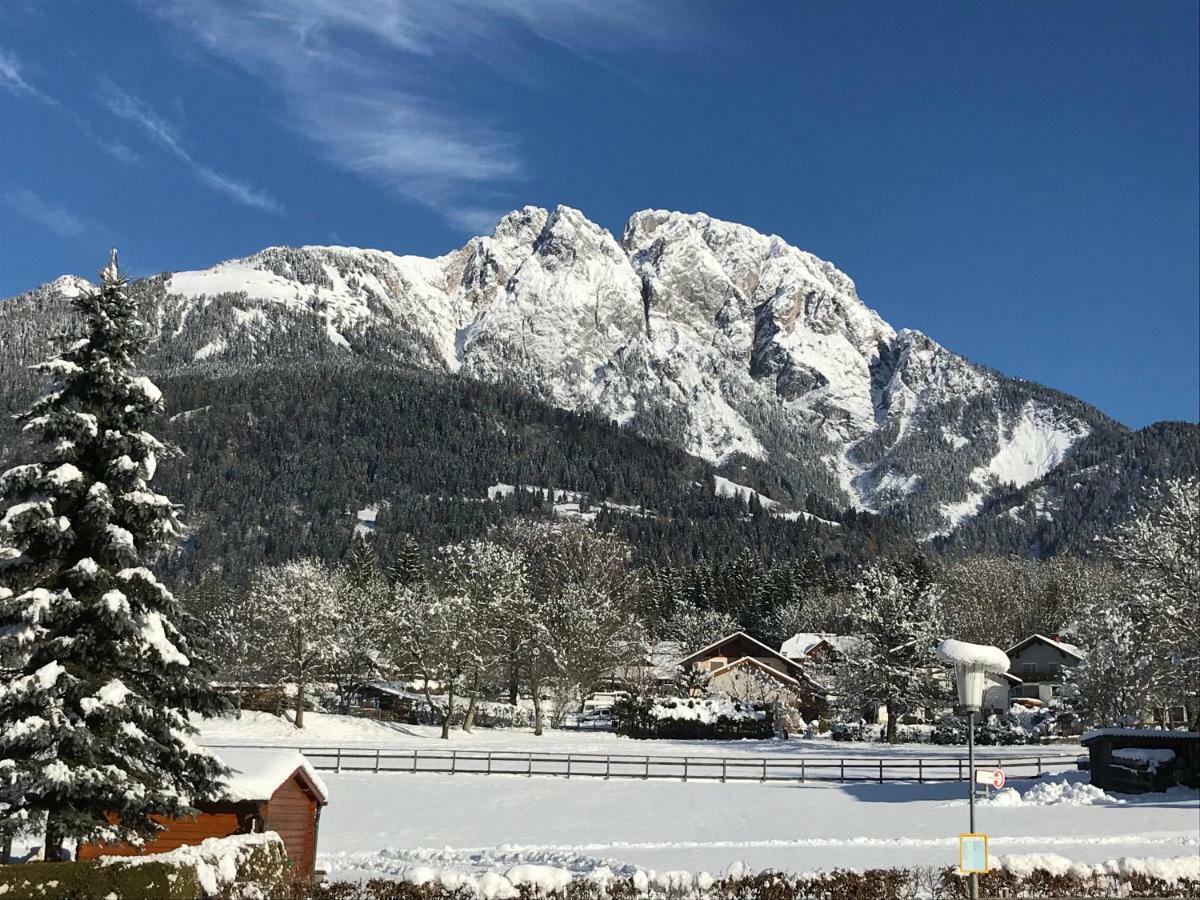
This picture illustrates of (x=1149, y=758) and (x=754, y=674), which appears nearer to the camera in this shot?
(x=1149, y=758)

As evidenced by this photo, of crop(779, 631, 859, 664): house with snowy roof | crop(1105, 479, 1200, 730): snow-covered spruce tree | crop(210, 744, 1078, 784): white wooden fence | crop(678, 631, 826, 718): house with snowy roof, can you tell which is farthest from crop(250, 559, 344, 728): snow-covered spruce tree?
crop(1105, 479, 1200, 730): snow-covered spruce tree

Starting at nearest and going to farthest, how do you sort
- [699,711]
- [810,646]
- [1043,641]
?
[699,711], [1043,641], [810,646]

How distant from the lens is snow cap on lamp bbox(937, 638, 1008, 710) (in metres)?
18.3

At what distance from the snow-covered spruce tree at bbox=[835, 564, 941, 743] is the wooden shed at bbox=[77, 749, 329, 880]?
49.4 m

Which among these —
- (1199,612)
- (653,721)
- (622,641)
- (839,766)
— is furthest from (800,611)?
(1199,612)

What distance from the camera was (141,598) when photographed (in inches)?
794

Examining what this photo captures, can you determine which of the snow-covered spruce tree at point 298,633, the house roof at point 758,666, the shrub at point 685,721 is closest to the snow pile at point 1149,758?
the shrub at point 685,721

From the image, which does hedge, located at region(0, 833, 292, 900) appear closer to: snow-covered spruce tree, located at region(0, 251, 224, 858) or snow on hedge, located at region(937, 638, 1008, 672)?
snow-covered spruce tree, located at region(0, 251, 224, 858)

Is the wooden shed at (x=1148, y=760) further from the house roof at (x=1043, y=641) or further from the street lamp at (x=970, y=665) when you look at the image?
the house roof at (x=1043, y=641)

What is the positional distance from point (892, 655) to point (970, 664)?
178 ft

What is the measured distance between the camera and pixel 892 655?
7081 centimetres

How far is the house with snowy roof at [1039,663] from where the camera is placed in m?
101

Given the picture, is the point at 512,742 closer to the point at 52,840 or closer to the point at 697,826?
the point at 697,826

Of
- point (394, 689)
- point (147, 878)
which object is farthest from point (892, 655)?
point (147, 878)
